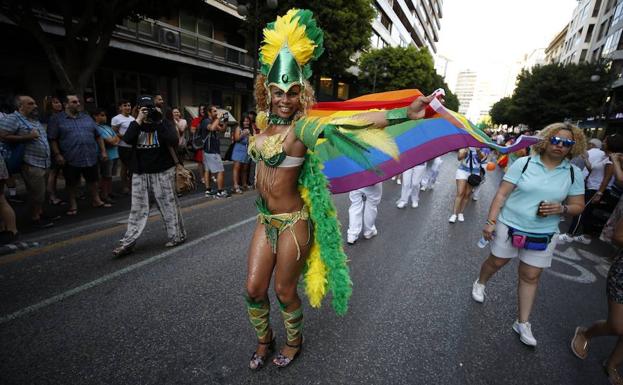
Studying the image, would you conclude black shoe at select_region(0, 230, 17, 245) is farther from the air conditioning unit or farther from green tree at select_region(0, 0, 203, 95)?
the air conditioning unit

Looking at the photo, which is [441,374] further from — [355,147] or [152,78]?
[152,78]

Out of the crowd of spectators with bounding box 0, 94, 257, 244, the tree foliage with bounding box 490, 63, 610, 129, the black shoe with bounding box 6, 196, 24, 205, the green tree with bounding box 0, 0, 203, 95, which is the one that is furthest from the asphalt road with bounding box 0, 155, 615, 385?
the tree foliage with bounding box 490, 63, 610, 129

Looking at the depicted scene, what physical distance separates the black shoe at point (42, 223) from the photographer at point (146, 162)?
1.74m

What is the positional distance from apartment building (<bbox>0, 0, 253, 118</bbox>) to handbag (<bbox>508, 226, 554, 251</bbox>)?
11024mm

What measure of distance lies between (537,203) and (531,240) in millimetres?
309

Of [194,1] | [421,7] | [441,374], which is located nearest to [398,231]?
[441,374]

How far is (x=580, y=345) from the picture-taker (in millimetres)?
2496

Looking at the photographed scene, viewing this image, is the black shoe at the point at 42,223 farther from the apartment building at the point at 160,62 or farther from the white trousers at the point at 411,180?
the white trousers at the point at 411,180

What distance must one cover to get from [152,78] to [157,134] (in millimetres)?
14008

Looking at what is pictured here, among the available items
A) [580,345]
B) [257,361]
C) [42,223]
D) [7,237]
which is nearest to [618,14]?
[580,345]

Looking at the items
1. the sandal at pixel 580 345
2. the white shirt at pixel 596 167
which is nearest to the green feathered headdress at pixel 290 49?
the sandal at pixel 580 345

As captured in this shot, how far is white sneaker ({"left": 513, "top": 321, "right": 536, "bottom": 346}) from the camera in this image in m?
2.52

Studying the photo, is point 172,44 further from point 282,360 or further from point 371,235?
point 282,360

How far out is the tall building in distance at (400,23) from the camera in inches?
1225
